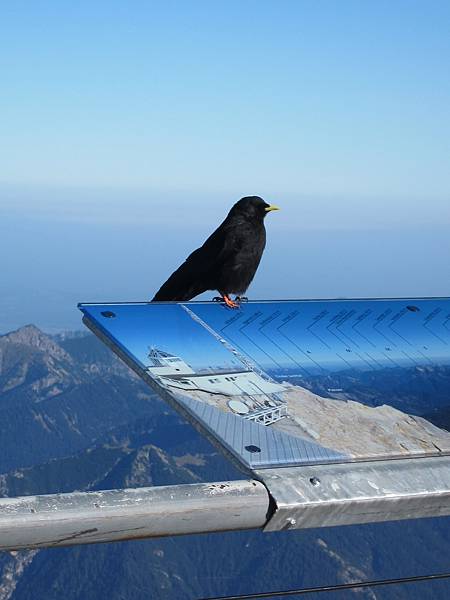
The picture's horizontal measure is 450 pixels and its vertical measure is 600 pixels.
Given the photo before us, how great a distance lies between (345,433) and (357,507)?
82 centimetres

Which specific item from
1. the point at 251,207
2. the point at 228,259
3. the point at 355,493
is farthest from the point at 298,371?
the point at 251,207

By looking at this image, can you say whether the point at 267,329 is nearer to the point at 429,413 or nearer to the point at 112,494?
the point at 429,413

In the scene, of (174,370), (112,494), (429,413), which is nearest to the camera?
(112,494)

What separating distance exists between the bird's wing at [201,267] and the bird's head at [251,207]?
0.69ft

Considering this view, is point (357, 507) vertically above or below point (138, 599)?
above

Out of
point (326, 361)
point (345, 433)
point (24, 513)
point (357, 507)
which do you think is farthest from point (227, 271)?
point (24, 513)

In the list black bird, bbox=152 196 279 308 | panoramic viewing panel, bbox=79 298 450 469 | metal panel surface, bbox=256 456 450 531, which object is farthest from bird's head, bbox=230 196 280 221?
metal panel surface, bbox=256 456 450 531

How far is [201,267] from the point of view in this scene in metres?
8.71

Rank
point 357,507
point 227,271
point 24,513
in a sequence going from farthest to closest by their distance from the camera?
point 227,271
point 357,507
point 24,513

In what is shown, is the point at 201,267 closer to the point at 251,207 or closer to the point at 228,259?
the point at 228,259

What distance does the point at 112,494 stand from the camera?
9.73 ft

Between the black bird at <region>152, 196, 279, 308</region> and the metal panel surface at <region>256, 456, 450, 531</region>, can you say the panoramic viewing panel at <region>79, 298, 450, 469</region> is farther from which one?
the black bird at <region>152, 196, 279, 308</region>

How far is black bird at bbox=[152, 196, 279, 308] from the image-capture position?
330 inches

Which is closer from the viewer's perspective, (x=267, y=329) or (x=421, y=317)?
(x=267, y=329)
